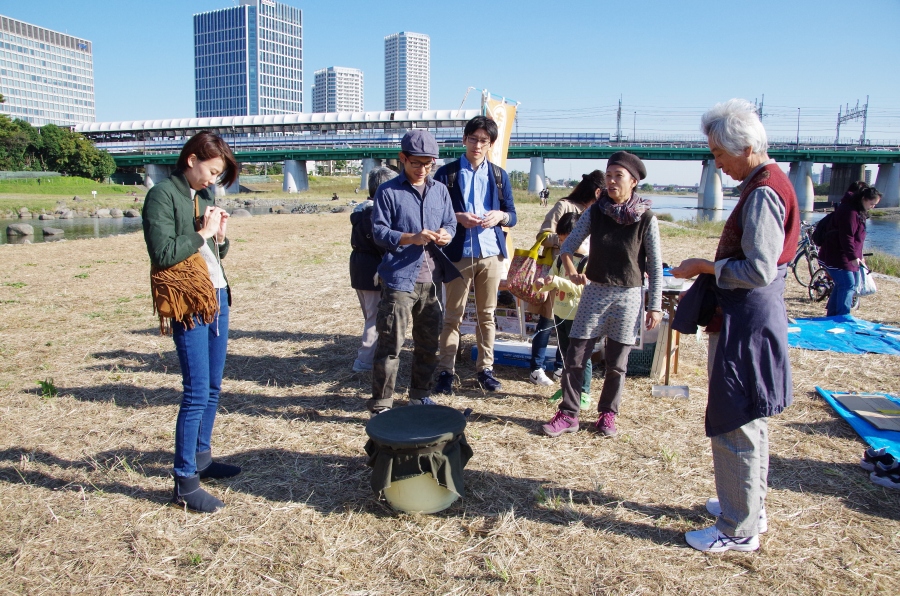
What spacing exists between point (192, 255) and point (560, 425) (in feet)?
8.02

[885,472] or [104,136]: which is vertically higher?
[104,136]

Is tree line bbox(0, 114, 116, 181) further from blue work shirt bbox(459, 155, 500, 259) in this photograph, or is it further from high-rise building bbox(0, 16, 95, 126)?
high-rise building bbox(0, 16, 95, 126)

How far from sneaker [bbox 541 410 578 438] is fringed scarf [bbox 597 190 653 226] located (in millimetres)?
1306

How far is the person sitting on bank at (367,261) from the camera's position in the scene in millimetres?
4617

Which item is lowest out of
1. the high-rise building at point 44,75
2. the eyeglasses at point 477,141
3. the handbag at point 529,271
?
the handbag at point 529,271

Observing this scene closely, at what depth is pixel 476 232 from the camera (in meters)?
4.39

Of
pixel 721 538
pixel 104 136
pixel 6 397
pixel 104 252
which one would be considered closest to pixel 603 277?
pixel 721 538

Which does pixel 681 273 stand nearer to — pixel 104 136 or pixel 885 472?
pixel 885 472

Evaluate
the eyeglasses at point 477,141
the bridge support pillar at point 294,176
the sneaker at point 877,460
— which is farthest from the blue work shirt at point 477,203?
the bridge support pillar at point 294,176

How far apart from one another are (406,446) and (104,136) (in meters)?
92.9

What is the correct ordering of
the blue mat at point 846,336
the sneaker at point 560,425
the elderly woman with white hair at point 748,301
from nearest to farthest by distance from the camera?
the elderly woman with white hair at point 748,301 → the sneaker at point 560,425 → the blue mat at point 846,336

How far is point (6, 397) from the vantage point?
4.55 metres

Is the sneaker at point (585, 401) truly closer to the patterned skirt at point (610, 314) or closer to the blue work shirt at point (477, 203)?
the patterned skirt at point (610, 314)

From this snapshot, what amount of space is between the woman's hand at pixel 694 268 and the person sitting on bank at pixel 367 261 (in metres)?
2.55
